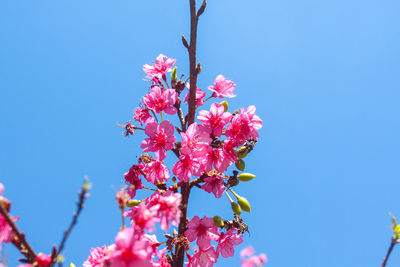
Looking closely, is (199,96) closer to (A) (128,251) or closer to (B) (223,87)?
(B) (223,87)

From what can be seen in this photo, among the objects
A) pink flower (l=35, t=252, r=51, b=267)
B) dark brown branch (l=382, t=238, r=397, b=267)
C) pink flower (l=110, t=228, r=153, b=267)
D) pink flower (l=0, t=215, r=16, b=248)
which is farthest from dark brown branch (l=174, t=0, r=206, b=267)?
dark brown branch (l=382, t=238, r=397, b=267)

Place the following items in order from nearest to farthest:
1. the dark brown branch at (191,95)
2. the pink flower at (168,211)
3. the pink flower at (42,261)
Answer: the pink flower at (42,261)
the pink flower at (168,211)
the dark brown branch at (191,95)

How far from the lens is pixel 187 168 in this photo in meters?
2.94

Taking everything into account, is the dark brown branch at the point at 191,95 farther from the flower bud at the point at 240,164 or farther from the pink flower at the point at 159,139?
the flower bud at the point at 240,164

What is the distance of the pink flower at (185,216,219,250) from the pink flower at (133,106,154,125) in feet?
3.60

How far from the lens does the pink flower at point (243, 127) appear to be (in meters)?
3.14

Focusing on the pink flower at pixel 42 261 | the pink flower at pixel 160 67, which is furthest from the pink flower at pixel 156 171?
the pink flower at pixel 42 261

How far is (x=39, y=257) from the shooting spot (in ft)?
5.94

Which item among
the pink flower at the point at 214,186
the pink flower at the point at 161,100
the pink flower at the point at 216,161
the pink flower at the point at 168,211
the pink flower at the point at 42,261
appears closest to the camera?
the pink flower at the point at 42,261

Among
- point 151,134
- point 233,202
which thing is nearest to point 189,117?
point 151,134

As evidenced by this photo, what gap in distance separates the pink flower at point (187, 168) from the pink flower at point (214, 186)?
0.23 meters

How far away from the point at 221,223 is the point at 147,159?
1.01 m

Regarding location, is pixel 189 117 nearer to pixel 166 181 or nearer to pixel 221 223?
pixel 166 181

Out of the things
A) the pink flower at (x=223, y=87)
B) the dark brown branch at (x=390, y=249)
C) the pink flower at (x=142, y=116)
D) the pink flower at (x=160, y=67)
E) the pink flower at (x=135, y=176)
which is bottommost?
the dark brown branch at (x=390, y=249)
